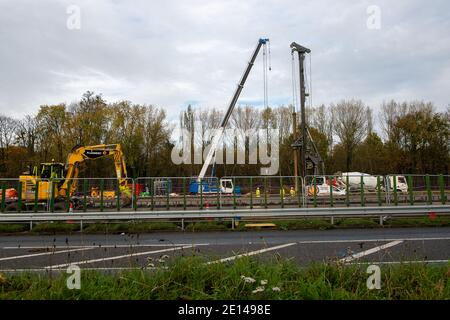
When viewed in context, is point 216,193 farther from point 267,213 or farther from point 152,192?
point 152,192

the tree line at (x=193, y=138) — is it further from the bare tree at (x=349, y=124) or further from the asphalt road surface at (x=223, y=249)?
the asphalt road surface at (x=223, y=249)

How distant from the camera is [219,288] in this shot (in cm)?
410

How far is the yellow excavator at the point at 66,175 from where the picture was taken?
15.4 m

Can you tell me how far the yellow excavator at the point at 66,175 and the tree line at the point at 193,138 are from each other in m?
20.6

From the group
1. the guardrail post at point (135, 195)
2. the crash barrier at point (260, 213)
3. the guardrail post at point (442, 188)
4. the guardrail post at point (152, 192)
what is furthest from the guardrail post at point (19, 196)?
the guardrail post at point (442, 188)

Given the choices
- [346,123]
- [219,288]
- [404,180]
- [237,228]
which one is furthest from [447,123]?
[219,288]

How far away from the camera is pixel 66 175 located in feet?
70.0

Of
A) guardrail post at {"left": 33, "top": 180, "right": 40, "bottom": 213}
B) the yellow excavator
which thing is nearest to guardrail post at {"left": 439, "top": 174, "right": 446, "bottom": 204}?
the yellow excavator

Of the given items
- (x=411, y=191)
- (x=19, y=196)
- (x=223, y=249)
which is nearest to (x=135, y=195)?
(x=19, y=196)

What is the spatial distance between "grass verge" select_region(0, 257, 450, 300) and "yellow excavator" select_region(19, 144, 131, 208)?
36.7 ft

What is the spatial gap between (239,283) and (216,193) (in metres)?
11.5
